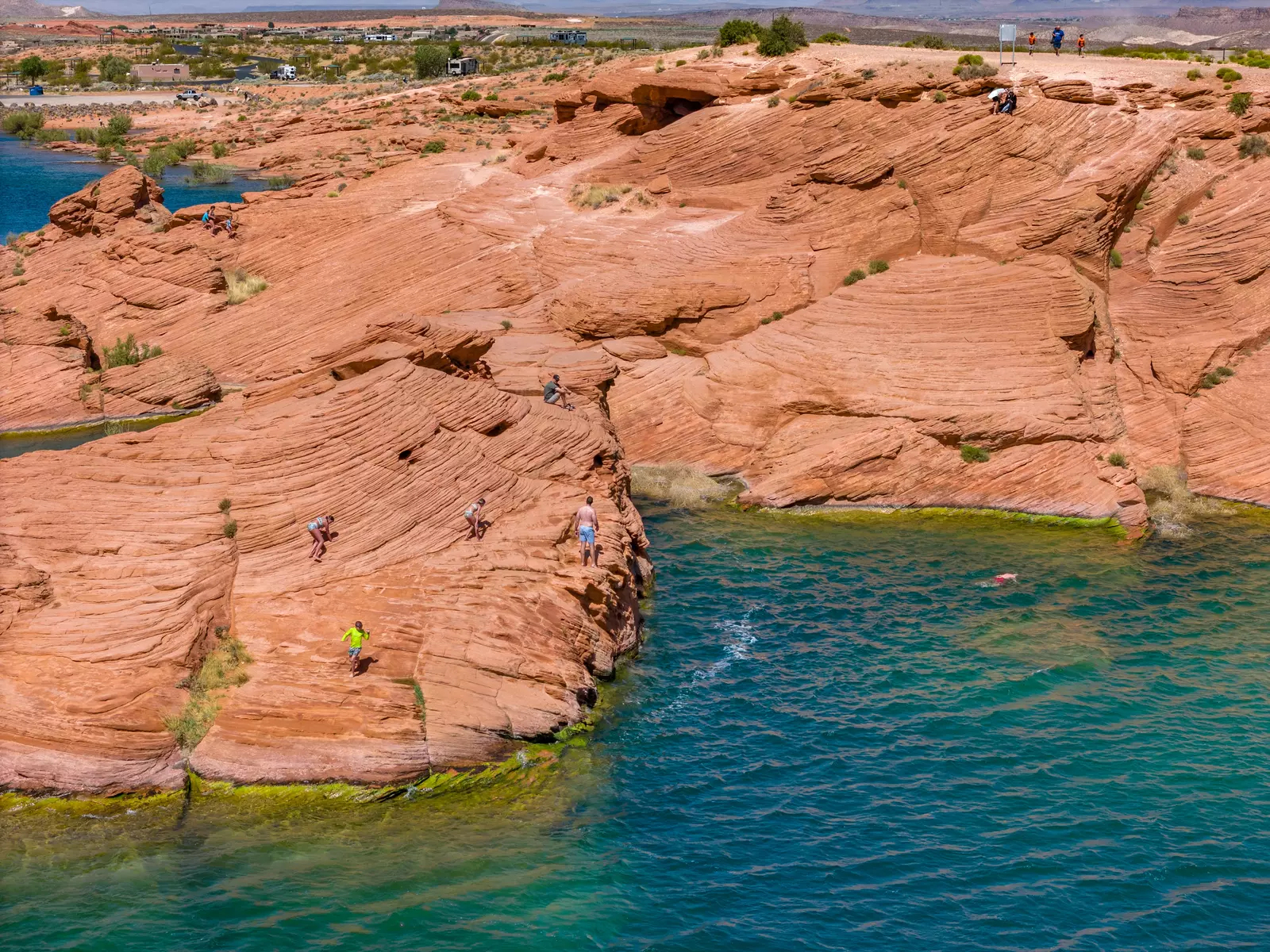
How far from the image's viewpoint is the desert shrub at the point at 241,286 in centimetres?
4578

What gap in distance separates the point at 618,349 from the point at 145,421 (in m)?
15.1

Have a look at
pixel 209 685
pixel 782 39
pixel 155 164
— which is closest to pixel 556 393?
pixel 209 685

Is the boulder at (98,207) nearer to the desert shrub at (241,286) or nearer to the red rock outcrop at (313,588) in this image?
the desert shrub at (241,286)

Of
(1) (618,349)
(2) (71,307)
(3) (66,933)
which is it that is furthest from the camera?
(2) (71,307)

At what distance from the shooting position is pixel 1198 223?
39.7 m

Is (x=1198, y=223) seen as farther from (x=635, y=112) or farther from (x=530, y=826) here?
(x=530, y=826)

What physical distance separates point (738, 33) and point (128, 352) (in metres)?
29.4

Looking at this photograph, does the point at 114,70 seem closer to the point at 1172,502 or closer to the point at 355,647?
the point at 1172,502

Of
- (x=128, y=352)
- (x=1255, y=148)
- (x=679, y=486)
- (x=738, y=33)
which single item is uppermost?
(x=738, y=33)

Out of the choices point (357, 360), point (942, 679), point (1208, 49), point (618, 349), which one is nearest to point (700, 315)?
point (618, 349)

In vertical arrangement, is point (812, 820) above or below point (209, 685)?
below

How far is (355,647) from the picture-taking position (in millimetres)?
22875

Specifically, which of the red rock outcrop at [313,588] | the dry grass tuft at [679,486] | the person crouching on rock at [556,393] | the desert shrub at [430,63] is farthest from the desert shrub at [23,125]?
the red rock outcrop at [313,588]

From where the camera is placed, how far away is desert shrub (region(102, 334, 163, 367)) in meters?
42.6
